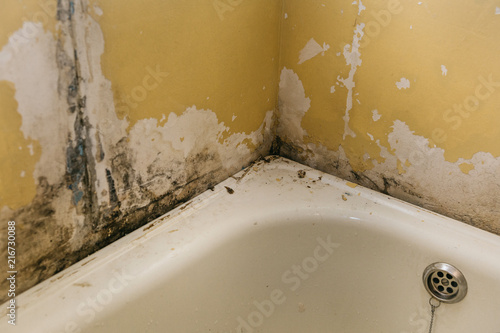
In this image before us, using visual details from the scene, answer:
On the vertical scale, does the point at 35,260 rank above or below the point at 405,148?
below

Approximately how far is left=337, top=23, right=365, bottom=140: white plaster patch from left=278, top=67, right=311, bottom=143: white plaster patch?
134 mm

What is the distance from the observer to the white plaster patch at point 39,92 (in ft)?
2.06

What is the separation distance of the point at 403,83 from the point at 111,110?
74 centimetres

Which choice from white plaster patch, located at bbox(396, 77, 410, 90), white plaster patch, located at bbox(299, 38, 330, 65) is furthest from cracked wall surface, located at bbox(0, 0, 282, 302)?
white plaster patch, located at bbox(396, 77, 410, 90)

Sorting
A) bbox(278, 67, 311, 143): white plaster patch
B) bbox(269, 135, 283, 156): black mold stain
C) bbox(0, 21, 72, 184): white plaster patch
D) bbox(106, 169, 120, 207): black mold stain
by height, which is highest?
bbox(278, 67, 311, 143): white plaster patch

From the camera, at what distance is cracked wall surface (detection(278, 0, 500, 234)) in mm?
897

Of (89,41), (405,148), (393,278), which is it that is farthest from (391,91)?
(89,41)

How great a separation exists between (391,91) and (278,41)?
1.28ft

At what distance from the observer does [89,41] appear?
723 mm

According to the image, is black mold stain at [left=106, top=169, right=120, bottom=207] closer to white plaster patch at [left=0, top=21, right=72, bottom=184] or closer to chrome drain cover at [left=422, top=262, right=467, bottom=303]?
white plaster patch at [left=0, top=21, right=72, bottom=184]

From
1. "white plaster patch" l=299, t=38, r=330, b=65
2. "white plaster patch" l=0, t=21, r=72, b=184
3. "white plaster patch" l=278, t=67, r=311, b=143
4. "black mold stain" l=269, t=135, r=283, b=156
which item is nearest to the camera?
"white plaster patch" l=0, t=21, r=72, b=184

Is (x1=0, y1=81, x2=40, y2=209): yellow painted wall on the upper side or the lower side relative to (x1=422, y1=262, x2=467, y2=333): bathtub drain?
lower

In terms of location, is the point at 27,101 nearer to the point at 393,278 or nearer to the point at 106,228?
the point at 106,228

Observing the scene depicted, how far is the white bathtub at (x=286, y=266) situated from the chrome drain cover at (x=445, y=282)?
0.05 feet
